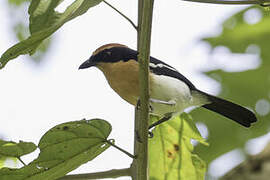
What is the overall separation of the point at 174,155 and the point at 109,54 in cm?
93

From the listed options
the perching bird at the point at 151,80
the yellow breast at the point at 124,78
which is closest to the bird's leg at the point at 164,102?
the perching bird at the point at 151,80

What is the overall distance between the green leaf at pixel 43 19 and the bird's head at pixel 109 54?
1396 mm

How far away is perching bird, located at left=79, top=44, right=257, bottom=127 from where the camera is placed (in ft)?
10.6

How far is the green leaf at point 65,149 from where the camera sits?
2193 millimetres

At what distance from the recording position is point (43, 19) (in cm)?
205

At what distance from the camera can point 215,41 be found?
4.66m

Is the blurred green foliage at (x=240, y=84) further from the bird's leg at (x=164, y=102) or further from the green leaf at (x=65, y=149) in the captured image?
the green leaf at (x=65, y=149)

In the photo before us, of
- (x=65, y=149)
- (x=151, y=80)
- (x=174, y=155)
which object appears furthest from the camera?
(x=151, y=80)

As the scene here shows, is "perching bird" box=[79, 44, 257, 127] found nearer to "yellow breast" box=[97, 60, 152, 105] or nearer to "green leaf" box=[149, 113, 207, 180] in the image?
"yellow breast" box=[97, 60, 152, 105]

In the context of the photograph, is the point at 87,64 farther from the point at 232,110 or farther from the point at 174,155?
the point at 232,110

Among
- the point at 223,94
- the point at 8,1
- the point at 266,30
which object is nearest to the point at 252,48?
the point at 266,30

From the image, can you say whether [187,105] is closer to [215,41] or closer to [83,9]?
[215,41]

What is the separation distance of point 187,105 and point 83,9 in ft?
6.08

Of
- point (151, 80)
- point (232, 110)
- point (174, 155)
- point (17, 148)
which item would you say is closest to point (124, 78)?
point (151, 80)
